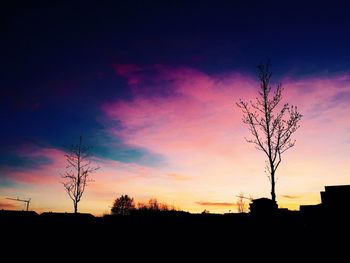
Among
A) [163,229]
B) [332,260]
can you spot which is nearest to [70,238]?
[163,229]

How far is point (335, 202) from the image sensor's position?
705 inches

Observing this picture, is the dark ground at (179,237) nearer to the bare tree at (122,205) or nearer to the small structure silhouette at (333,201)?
the small structure silhouette at (333,201)

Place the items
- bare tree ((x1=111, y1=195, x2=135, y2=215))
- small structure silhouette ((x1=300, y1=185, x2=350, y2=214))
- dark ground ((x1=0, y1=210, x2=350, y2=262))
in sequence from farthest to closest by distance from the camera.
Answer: bare tree ((x1=111, y1=195, x2=135, y2=215)) < small structure silhouette ((x1=300, y1=185, x2=350, y2=214)) < dark ground ((x1=0, y1=210, x2=350, y2=262))

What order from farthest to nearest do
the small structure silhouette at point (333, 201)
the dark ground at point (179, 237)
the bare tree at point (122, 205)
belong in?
1. the bare tree at point (122, 205)
2. the small structure silhouette at point (333, 201)
3. the dark ground at point (179, 237)

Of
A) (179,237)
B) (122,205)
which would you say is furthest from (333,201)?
(122,205)

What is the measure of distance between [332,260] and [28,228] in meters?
14.9

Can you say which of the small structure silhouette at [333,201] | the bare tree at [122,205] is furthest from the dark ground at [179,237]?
the bare tree at [122,205]

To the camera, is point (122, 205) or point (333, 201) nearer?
point (333, 201)

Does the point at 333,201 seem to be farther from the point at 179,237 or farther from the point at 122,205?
the point at 122,205

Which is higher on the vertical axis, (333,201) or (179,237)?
(333,201)

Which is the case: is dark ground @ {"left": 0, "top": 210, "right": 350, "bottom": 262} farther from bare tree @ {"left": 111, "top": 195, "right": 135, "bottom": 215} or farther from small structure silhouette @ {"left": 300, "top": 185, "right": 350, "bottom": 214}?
bare tree @ {"left": 111, "top": 195, "right": 135, "bottom": 215}

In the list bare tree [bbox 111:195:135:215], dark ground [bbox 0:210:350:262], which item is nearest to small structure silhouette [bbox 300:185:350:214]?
dark ground [bbox 0:210:350:262]

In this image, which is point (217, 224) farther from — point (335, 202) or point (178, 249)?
point (335, 202)

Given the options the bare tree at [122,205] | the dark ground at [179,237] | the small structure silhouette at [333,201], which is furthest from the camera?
the bare tree at [122,205]
